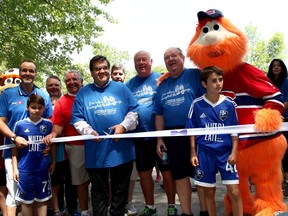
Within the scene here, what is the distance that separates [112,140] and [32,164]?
2.99ft

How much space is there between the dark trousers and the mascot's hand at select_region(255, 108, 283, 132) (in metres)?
1.43

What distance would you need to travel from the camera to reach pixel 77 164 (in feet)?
13.2

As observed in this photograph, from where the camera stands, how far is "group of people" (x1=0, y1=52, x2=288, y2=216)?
3.15 meters

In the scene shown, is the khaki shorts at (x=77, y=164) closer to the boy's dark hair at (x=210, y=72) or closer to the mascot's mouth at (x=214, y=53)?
the boy's dark hair at (x=210, y=72)

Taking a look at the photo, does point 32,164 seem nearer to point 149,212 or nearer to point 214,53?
point 149,212

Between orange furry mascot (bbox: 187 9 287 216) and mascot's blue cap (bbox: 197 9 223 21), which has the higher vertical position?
mascot's blue cap (bbox: 197 9 223 21)

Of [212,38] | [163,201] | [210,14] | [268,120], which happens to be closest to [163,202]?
[163,201]

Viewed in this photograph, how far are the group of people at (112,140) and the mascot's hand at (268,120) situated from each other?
240 mm

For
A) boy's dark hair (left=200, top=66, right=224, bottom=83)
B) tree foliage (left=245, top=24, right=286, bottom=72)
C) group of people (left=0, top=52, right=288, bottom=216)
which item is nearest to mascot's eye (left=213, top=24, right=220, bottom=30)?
group of people (left=0, top=52, right=288, bottom=216)

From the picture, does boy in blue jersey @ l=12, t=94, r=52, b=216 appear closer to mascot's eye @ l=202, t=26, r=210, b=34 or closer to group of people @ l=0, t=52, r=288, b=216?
group of people @ l=0, t=52, r=288, b=216

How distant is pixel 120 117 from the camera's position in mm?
3428

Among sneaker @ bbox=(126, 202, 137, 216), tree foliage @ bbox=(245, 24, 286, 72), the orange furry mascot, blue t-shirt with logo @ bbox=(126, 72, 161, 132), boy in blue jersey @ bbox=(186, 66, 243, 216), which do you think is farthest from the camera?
tree foliage @ bbox=(245, 24, 286, 72)

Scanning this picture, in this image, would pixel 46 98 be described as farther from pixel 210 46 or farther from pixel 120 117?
pixel 210 46

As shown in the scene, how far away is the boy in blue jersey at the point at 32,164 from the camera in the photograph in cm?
338
